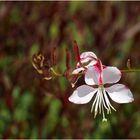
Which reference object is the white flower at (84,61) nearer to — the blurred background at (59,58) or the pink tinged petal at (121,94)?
the pink tinged petal at (121,94)

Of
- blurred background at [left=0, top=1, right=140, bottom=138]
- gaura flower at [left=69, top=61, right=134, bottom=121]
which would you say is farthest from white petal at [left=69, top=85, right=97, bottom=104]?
blurred background at [left=0, top=1, right=140, bottom=138]

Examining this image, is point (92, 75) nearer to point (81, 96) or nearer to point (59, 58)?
point (81, 96)

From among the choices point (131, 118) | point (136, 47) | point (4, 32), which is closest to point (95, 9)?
point (136, 47)

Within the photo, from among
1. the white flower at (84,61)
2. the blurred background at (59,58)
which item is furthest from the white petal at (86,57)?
the blurred background at (59,58)

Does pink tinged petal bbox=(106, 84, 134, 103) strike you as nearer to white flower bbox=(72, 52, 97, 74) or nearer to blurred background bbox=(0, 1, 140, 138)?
white flower bbox=(72, 52, 97, 74)

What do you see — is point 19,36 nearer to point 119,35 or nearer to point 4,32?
point 4,32

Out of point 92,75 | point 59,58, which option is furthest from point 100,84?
point 59,58
